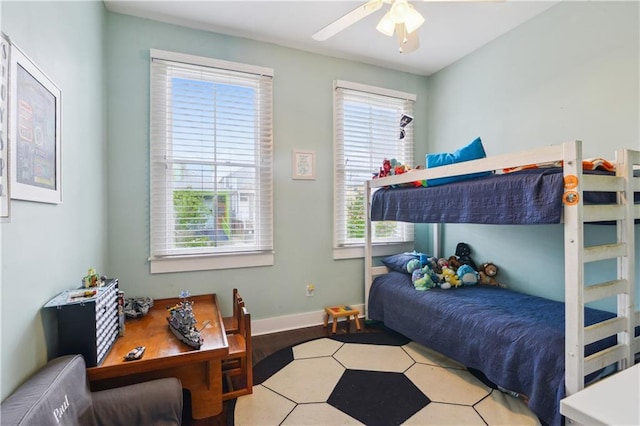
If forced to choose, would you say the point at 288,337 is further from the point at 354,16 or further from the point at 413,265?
the point at 354,16

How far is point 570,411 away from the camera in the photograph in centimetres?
61

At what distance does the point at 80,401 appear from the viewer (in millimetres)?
1263

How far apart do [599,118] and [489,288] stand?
4.63 ft

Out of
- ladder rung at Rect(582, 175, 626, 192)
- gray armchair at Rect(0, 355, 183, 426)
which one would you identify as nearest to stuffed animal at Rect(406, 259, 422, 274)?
ladder rung at Rect(582, 175, 626, 192)

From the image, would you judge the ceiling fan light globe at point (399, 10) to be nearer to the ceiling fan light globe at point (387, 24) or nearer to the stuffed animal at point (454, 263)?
the ceiling fan light globe at point (387, 24)

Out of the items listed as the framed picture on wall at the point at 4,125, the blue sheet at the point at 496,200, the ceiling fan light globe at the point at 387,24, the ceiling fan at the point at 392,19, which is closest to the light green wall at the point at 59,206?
the framed picture on wall at the point at 4,125

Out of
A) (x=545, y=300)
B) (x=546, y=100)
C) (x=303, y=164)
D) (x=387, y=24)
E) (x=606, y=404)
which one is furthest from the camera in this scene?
(x=303, y=164)

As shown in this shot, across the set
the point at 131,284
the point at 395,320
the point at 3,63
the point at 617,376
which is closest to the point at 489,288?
the point at 395,320

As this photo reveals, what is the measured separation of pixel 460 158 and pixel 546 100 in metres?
0.98

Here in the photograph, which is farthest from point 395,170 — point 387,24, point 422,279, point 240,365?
point 240,365

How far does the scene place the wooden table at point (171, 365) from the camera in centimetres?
148

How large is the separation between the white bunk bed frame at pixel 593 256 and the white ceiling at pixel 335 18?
4.13 ft

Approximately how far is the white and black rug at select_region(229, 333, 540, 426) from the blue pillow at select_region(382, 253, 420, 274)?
73cm

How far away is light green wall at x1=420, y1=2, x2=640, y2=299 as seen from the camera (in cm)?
194
